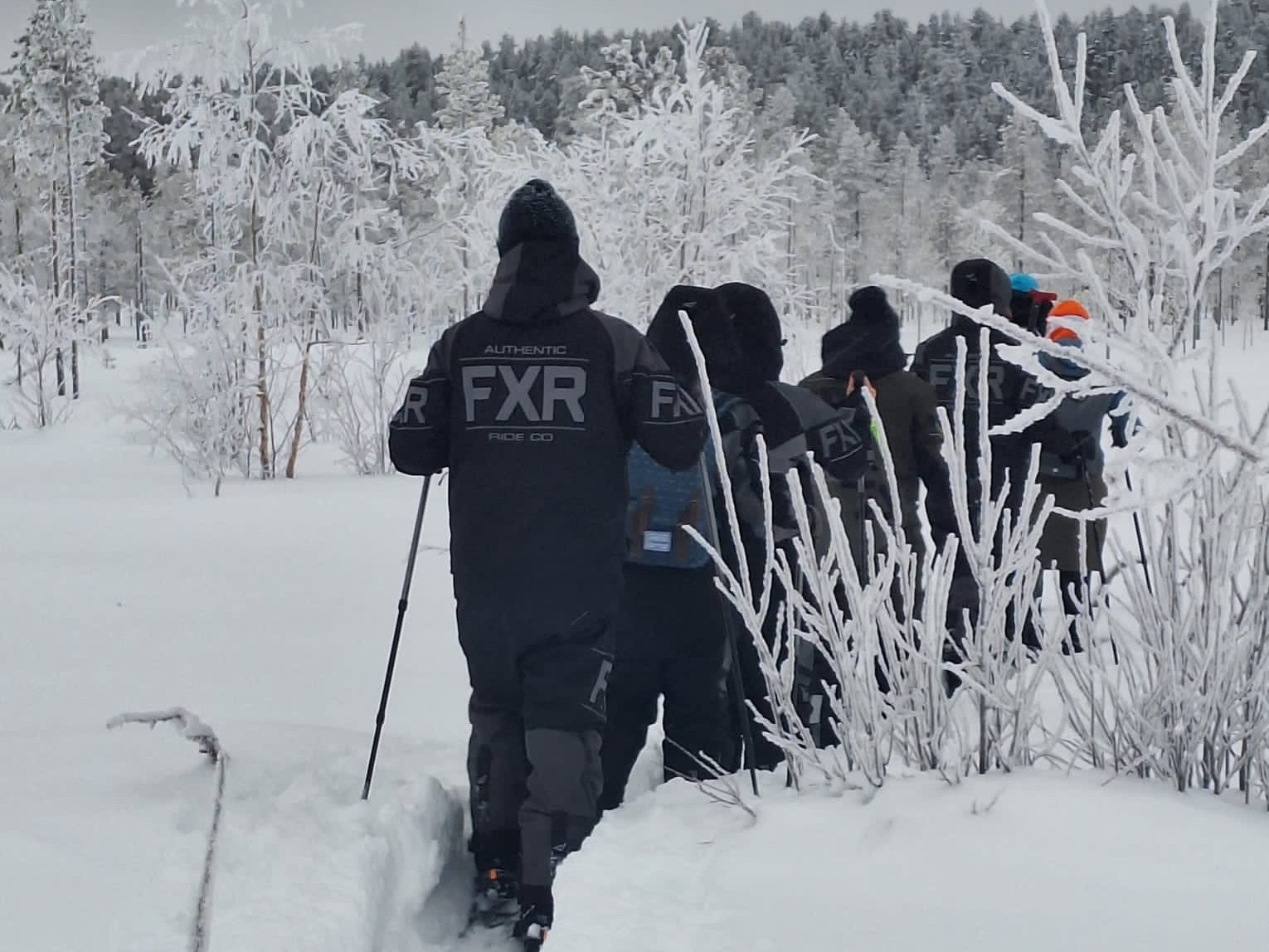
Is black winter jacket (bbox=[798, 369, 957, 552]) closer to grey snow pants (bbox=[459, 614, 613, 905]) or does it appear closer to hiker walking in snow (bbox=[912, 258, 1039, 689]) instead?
hiker walking in snow (bbox=[912, 258, 1039, 689])

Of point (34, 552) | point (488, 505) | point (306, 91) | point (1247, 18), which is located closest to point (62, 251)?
point (306, 91)

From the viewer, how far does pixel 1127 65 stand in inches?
4419

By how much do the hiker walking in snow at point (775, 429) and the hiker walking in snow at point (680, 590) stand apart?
5 cm

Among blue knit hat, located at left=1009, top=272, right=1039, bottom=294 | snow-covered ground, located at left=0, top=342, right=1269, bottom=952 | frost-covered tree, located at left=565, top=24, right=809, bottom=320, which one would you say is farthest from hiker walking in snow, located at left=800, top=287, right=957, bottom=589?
frost-covered tree, located at left=565, top=24, right=809, bottom=320

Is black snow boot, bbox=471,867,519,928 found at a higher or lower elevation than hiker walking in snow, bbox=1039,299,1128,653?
lower

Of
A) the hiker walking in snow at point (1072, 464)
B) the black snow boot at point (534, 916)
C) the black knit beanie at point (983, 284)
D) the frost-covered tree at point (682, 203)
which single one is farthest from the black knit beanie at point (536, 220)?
the frost-covered tree at point (682, 203)

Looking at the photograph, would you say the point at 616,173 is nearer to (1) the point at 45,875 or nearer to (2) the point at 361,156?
(2) the point at 361,156

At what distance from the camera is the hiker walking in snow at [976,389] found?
475 cm

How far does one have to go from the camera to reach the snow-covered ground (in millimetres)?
1899

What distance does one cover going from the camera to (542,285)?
3.09 metres

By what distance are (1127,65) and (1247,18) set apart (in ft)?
70.4

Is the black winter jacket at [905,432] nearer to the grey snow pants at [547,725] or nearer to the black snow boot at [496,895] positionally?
the grey snow pants at [547,725]

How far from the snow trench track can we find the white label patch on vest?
1.01 m

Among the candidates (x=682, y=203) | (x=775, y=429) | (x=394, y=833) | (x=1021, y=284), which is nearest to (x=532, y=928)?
(x=394, y=833)
